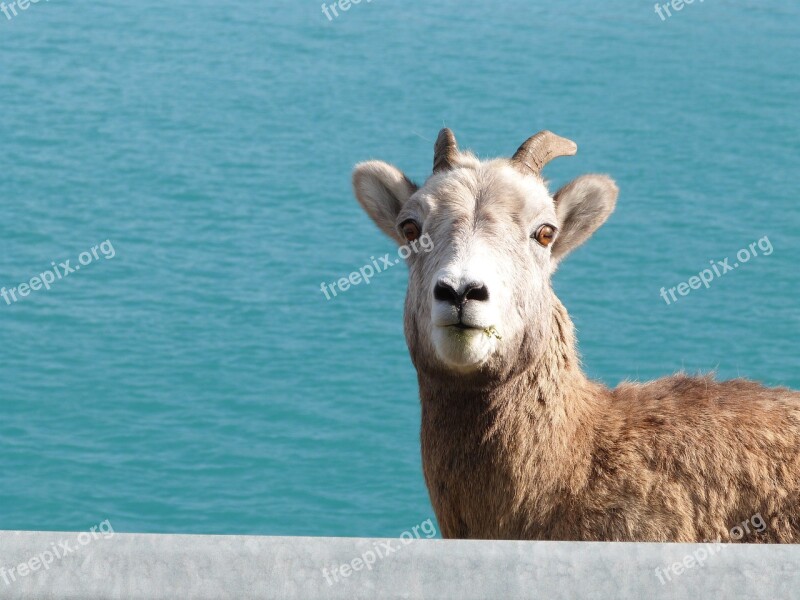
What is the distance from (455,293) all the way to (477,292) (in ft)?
0.30

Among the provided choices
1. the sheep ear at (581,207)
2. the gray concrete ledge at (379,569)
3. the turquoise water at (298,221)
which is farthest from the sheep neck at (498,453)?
the turquoise water at (298,221)

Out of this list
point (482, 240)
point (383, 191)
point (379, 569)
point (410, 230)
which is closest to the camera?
point (379, 569)

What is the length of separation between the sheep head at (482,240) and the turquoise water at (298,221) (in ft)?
17.4

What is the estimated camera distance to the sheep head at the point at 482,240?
425 cm

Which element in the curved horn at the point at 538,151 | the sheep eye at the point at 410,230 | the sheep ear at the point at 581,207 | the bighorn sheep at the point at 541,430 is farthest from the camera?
the sheep ear at the point at 581,207

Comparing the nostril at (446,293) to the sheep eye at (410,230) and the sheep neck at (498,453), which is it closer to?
the sheep neck at (498,453)

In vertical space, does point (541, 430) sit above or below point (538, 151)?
below

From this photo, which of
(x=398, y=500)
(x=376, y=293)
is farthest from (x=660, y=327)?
(x=398, y=500)

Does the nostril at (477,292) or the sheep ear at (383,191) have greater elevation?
the sheep ear at (383,191)

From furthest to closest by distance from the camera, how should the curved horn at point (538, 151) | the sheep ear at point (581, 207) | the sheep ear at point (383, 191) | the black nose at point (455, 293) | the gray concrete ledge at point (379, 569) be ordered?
the sheep ear at point (383, 191)
the sheep ear at point (581, 207)
the curved horn at point (538, 151)
the black nose at point (455, 293)
the gray concrete ledge at point (379, 569)

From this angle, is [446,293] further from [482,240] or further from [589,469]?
[589,469]

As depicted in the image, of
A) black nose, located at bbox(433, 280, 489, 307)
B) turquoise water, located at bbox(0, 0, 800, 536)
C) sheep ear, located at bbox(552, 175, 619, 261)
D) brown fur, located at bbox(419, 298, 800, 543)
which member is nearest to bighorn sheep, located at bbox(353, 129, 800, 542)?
brown fur, located at bbox(419, 298, 800, 543)

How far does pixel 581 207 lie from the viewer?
5.32 m

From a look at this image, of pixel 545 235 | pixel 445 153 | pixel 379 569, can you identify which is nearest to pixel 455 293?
pixel 545 235
